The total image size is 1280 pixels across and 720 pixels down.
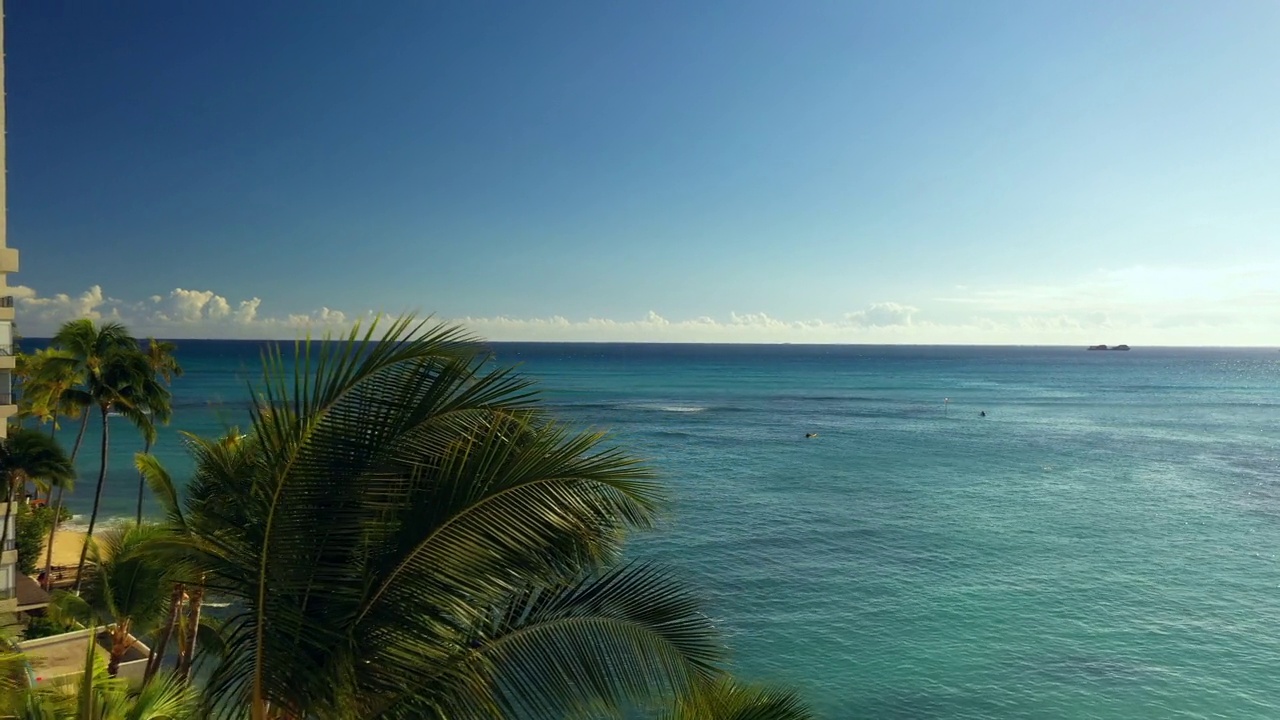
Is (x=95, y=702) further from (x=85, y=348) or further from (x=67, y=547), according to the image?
(x=67, y=547)

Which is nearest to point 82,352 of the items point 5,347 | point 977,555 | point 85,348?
point 85,348

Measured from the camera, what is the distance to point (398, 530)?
568cm

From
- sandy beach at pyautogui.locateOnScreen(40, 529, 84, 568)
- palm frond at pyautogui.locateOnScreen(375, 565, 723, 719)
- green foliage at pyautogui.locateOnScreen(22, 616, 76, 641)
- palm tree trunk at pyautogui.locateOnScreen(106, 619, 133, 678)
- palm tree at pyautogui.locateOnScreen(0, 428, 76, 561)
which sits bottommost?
sandy beach at pyautogui.locateOnScreen(40, 529, 84, 568)

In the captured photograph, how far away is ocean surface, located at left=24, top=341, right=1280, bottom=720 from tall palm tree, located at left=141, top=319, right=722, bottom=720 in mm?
562

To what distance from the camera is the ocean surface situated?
79.3 ft

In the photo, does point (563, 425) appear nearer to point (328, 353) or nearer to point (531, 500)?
point (531, 500)

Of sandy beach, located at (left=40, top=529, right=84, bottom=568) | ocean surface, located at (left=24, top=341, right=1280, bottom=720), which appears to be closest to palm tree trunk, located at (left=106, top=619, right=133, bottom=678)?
ocean surface, located at (left=24, top=341, right=1280, bottom=720)

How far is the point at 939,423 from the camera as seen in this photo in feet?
288

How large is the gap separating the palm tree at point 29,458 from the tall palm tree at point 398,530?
16464 millimetres

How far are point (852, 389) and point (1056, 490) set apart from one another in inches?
3603

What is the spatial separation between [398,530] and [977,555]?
35637 mm

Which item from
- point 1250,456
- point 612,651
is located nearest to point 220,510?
point 612,651

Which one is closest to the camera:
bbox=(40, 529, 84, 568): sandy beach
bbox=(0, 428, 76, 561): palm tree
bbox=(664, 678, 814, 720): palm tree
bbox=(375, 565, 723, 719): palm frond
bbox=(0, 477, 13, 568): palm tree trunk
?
bbox=(375, 565, 723, 719): palm frond

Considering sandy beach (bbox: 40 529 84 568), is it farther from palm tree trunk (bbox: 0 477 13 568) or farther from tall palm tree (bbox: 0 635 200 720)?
tall palm tree (bbox: 0 635 200 720)
